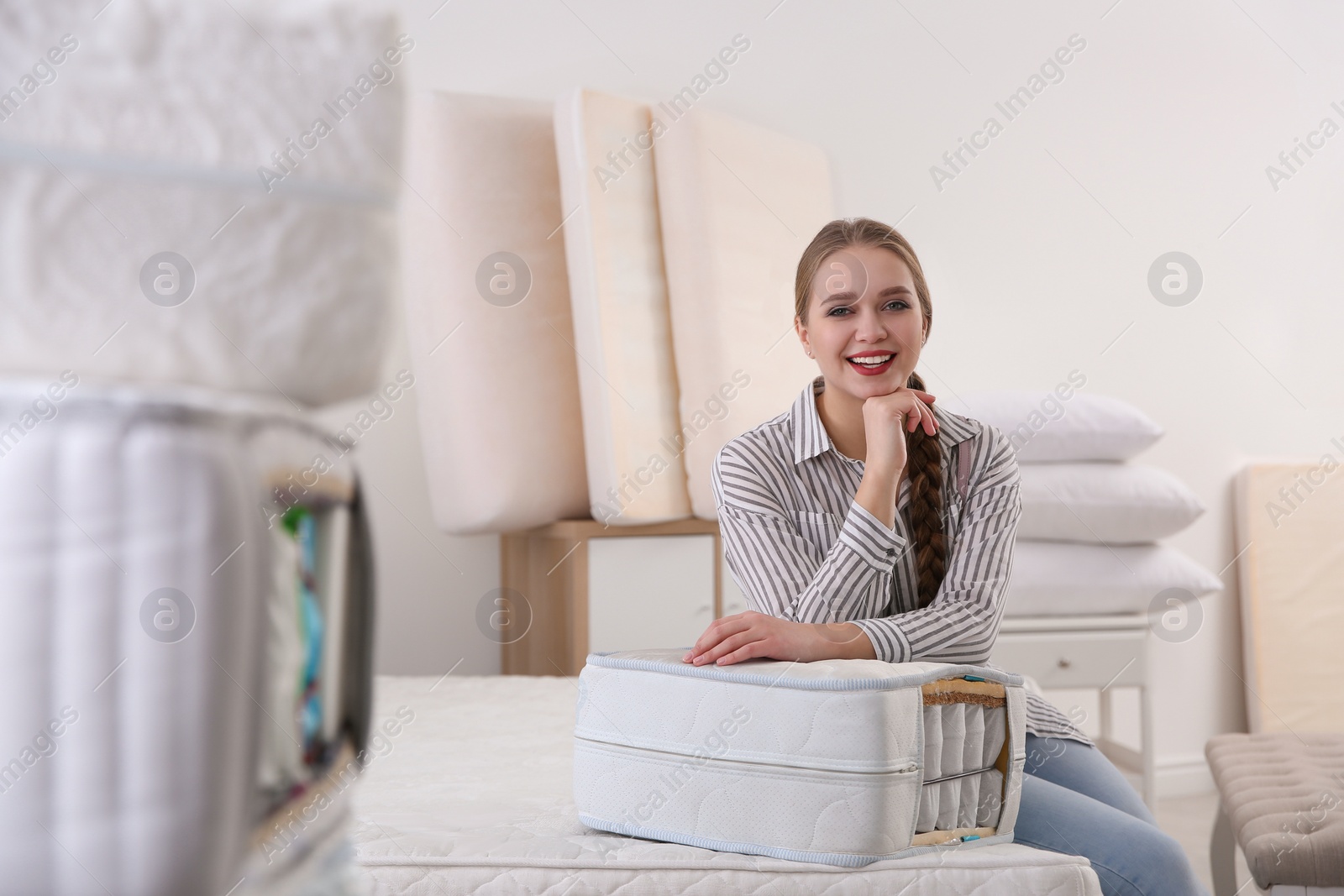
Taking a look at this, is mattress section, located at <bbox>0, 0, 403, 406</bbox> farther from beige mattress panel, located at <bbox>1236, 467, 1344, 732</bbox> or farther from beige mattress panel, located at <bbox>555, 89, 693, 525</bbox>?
beige mattress panel, located at <bbox>1236, 467, 1344, 732</bbox>

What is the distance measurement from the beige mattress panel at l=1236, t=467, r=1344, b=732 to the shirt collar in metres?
1.88

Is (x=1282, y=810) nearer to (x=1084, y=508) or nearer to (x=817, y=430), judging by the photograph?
(x=817, y=430)

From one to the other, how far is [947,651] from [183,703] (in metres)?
0.91

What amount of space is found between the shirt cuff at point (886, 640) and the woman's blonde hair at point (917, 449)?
0.14 meters

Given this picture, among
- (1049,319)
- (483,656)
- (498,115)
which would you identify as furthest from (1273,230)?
(483,656)

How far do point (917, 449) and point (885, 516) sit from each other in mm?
142

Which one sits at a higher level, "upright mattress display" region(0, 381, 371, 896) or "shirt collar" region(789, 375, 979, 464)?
"shirt collar" region(789, 375, 979, 464)

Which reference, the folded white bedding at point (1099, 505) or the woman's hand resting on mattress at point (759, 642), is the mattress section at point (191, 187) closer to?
the woman's hand resting on mattress at point (759, 642)

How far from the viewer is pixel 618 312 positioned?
6.52 feet

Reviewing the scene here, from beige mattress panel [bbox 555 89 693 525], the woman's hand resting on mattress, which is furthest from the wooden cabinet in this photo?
the woman's hand resting on mattress

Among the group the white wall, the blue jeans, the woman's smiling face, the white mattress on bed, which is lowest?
the blue jeans

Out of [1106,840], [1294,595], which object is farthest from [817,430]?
[1294,595]

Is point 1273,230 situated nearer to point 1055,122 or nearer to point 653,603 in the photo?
point 1055,122

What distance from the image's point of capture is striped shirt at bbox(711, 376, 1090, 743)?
112 centimetres
